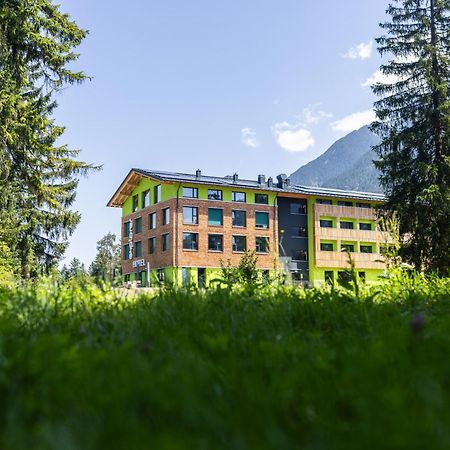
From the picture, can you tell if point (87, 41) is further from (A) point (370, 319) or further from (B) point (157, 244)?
(B) point (157, 244)

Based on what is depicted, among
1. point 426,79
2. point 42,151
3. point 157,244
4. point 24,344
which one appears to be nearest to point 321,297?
point 24,344

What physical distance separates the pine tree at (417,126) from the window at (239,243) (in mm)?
24408

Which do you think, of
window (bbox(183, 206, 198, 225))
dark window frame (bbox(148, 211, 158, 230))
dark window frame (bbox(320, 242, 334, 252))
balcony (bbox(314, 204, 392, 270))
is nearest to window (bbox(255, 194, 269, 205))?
balcony (bbox(314, 204, 392, 270))

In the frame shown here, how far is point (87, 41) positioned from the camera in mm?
21188

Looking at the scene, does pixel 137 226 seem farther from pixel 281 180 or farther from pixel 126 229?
pixel 281 180

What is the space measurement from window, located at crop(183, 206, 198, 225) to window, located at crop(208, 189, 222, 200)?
2.11 metres

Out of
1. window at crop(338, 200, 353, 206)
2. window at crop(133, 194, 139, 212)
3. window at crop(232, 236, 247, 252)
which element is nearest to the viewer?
window at crop(232, 236, 247, 252)

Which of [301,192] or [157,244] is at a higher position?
[301,192]

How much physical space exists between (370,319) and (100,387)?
6.90 ft

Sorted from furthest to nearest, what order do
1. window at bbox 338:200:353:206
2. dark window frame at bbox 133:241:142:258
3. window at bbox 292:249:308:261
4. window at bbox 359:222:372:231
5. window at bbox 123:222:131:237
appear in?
window at bbox 359:222:372:231 → window at bbox 338:200:353:206 → window at bbox 123:222:131:237 → window at bbox 292:249:308:261 → dark window frame at bbox 133:241:142:258

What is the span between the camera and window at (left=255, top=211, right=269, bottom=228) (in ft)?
173

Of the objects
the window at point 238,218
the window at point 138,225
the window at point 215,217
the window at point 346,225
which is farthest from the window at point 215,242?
the window at point 346,225

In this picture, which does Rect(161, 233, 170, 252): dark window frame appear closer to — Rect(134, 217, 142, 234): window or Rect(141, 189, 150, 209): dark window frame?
Rect(141, 189, 150, 209): dark window frame

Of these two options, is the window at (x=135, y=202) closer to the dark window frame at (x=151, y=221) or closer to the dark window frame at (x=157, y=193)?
the dark window frame at (x=151, y=221)
